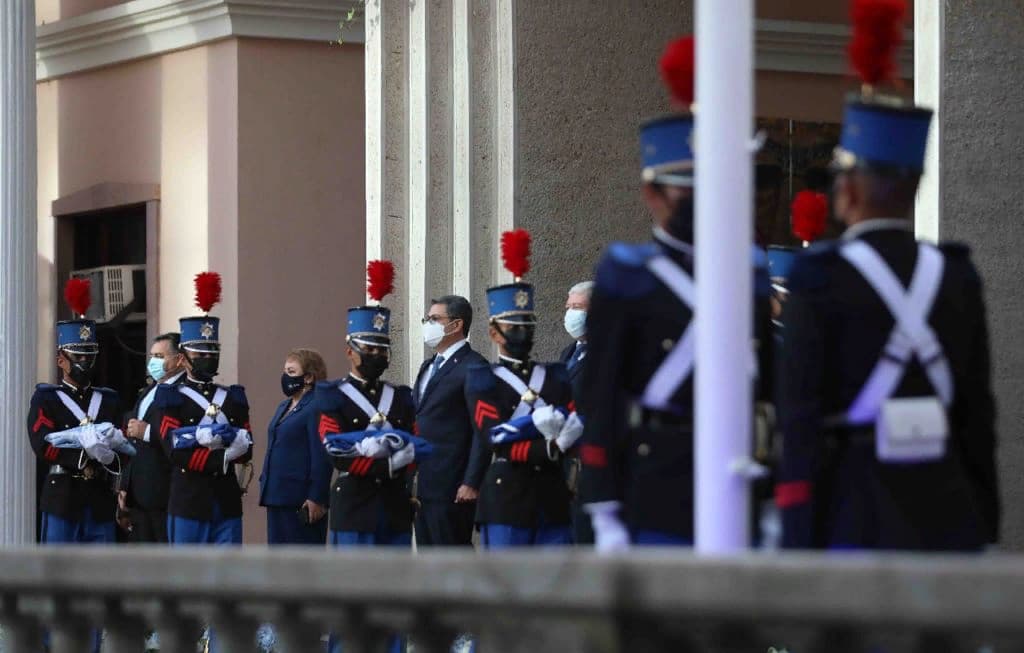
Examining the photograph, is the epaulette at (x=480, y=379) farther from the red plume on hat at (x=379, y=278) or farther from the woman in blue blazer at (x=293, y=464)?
the woman in blue blazer at (x=293, y=464)

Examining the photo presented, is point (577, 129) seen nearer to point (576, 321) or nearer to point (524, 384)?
point (576, 321)

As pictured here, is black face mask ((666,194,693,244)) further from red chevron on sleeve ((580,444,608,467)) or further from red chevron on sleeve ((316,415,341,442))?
red chevron on sleeve ((316,415,341,442))

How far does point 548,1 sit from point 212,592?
987 cm

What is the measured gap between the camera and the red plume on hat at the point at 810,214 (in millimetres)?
9617

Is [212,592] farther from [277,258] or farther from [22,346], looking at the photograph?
[277,258]

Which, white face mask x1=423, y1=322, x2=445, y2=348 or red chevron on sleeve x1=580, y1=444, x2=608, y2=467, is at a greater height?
white face mask x1=423, y1=322, x2=445, y2=348

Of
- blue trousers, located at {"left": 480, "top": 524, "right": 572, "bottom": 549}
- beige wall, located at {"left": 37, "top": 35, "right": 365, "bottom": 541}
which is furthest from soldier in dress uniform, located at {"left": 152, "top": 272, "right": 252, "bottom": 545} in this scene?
beige wall, located at {"left": 37, "top": 35, "right": 365, "bottom": 541}

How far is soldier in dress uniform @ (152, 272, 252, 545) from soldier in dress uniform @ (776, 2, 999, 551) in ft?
26.3

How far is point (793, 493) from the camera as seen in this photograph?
17.8ft

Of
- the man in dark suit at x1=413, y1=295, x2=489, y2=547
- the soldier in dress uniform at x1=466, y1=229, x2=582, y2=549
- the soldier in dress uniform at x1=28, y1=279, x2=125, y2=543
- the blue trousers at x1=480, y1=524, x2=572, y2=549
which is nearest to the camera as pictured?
the soldier in dress uniform at x1=466, y1=229, x2=582, y2=549

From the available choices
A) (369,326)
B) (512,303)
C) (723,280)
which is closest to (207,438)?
(369,326)

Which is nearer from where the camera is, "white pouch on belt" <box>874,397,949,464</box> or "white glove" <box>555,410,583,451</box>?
"white pouch on belt" <box>874,397,949,464</box>

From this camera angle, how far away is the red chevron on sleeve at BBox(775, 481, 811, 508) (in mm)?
5418

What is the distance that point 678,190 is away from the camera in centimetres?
597
